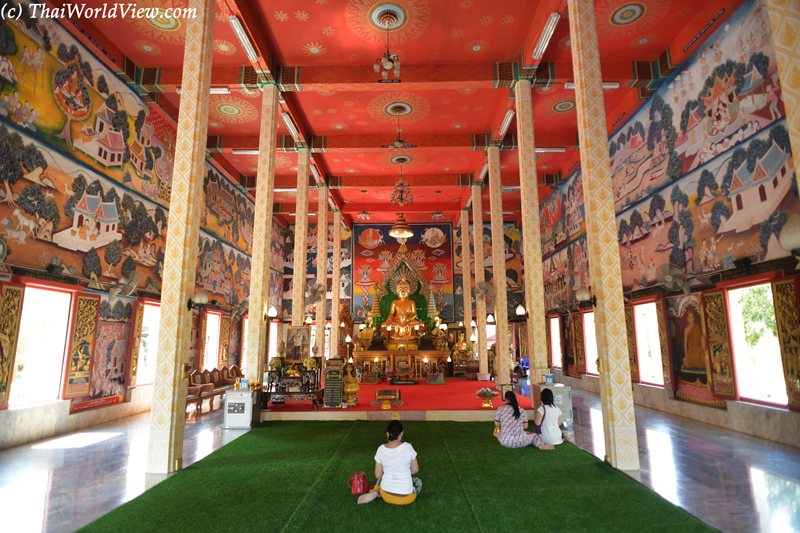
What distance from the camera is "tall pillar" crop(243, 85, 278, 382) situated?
8438 mm

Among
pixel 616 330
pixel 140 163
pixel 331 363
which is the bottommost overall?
pixel 331 363

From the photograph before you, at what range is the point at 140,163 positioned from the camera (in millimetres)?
10398

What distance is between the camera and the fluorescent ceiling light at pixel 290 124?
11.3 metres

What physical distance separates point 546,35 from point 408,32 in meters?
2.90

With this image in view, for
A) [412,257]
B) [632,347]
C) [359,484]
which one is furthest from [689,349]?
[412,257]

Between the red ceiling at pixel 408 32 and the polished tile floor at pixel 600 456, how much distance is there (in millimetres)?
8346

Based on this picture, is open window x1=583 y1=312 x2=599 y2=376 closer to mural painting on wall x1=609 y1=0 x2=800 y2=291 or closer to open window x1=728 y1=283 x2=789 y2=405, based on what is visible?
mural painting on wall x1=609 y1=0 x2=800 y2=291

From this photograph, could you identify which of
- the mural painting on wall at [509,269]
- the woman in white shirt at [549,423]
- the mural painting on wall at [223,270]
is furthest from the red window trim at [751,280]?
the mural painting on wall at [223,270]

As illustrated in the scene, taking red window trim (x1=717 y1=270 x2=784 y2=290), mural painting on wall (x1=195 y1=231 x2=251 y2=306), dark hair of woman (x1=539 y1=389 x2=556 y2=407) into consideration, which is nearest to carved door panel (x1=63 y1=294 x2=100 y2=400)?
mural painting on wall (x1=195 y1=231 x2=251 y2=306)

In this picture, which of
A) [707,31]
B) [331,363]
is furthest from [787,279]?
[331,363]

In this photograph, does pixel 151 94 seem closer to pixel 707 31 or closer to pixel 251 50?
pixel 251 50

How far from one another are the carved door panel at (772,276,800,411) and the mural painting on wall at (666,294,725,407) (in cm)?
163

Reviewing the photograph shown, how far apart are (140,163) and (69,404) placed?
19.6 feet

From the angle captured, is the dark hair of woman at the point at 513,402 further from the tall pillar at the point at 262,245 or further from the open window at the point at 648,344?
the open window at the point at 648,344
